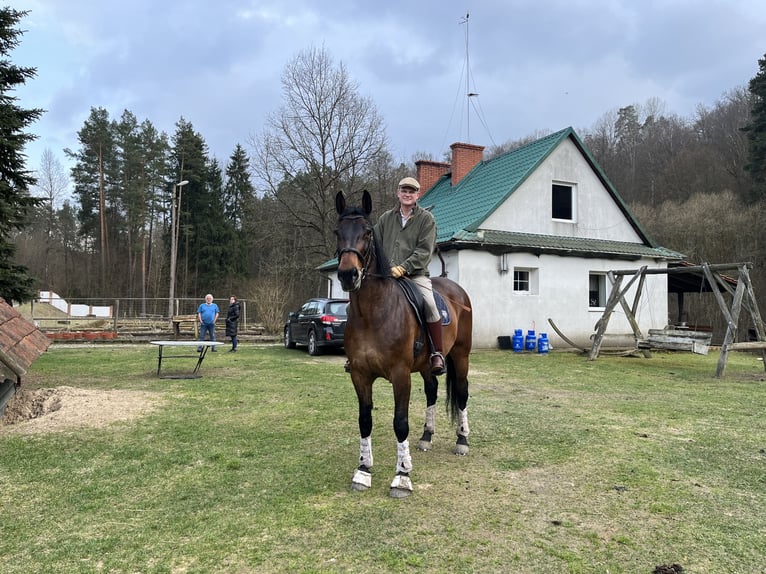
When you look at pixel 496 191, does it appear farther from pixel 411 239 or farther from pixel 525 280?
pixel 411 239

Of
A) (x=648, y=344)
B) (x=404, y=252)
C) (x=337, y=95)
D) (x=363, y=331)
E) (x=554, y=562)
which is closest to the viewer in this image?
(x=554, y=562)

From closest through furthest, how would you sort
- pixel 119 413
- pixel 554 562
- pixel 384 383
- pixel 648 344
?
1. pixel 554 562
2. pixel 119 413
3. pixel 384 383
4. pixel 648 344

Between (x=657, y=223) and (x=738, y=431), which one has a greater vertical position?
(x=657, y=223)

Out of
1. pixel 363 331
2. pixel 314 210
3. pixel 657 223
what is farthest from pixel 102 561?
pixel 657 223

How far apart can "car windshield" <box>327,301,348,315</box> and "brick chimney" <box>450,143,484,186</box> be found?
9.91 m

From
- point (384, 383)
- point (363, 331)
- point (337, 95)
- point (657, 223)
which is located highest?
point (337, 95)

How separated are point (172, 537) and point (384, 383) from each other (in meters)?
7.08

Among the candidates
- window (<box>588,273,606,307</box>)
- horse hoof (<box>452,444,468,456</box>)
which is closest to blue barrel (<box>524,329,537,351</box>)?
window (<box>588,273,606,307</box>)

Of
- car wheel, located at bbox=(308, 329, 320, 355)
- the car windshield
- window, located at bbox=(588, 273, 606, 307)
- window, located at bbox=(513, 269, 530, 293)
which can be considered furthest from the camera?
window, located at bbox=(588, 273, 606, 307)

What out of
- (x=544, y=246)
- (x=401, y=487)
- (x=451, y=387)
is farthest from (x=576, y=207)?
(x=401, y=487)

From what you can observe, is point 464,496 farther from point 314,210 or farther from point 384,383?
point 314,210

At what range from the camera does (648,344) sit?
1317cm

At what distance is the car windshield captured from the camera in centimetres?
1481

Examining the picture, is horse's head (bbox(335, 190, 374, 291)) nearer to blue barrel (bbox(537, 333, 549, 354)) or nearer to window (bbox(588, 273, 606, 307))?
blue barrel (bbox(537, 333, 549, 354))
